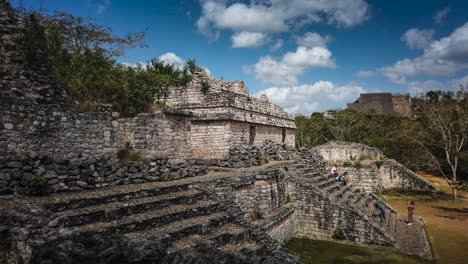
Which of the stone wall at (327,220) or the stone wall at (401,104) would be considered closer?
the stone wall at (327,220)

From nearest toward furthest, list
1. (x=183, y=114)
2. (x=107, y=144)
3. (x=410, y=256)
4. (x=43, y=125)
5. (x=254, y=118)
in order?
(x=43, y=125)
(x=107, y=144)
(x=410, y=256)
(x=183, y=114)
(x=254, y=118)

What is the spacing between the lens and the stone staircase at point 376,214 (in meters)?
9.48

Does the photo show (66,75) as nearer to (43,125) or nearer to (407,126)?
(43,125)

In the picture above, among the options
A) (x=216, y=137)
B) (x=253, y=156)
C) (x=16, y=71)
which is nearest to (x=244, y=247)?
(x=16, y=71)

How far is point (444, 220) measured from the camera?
1274 centimetres

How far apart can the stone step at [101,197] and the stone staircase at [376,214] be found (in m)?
6.71

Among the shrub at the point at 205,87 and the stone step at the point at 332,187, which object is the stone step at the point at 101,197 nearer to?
the stone step at the point at 332,187

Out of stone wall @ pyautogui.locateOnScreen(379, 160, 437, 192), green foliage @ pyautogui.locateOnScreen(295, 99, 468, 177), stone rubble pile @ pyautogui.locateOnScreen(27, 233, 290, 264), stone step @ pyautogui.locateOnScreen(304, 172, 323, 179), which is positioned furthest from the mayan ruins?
green foliage @ pyautogui.locateOnScreen(295, 99, 468, 177)

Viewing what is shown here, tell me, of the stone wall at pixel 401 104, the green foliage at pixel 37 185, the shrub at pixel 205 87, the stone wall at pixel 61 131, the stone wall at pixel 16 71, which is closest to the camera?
the green foliage at pixel 37 185

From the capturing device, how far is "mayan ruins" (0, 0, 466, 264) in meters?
4.02

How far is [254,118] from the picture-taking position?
1555 cm

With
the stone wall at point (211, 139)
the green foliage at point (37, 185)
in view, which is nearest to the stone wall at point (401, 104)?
the stone wall at point (211, 139)

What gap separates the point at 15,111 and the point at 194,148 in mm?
8501

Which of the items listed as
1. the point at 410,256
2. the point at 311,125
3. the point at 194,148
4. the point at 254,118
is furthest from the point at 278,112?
the point at 311,125
